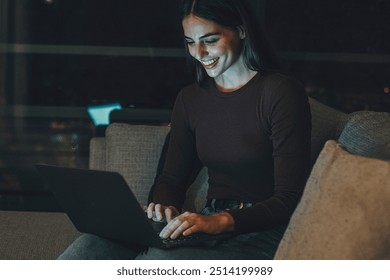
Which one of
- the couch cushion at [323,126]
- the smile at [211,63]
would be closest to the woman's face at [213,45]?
the smile at [211,63]

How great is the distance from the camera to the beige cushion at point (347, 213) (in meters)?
1.56

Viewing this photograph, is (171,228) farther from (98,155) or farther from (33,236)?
(98,155)

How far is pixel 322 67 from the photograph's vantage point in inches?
185

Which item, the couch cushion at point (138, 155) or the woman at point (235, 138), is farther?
the couch cushion at point (138, 155)

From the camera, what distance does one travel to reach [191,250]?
1.83m

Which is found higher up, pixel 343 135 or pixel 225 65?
pixel 225 65

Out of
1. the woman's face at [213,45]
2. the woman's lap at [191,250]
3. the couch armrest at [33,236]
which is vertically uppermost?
the woman's face at [213,45]

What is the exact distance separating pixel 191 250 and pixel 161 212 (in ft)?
0.84

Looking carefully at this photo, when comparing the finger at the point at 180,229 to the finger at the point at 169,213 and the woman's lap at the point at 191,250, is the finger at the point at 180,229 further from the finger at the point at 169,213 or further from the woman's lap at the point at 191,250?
the finger at the point at 169,213

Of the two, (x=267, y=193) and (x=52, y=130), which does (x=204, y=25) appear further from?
(x=52, y=130)

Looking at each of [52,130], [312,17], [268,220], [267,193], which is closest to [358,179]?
[268,220]

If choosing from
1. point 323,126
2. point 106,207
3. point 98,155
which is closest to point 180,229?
point 106,207

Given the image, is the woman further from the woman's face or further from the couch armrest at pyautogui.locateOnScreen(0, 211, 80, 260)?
the couch armrest at pyautogui.locateOnScreen(0, 211, 80, 260)

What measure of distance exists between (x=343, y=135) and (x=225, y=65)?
39 cm
